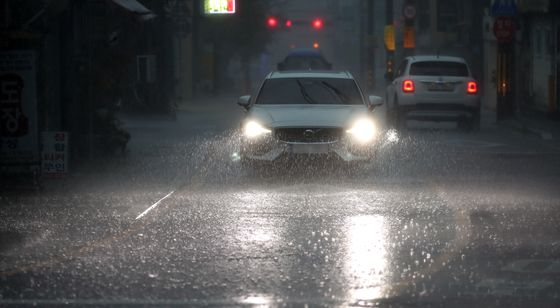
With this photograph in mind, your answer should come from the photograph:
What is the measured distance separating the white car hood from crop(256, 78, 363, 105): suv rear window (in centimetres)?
49

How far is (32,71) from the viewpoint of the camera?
50.7ft

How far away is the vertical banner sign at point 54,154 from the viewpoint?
52.8 ft

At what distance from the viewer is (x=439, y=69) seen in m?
30.2

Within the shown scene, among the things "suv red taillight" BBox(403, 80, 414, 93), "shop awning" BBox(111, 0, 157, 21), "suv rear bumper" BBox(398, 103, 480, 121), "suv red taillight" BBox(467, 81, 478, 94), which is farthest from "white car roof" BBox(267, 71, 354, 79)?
"suv red taillight" BBox(467, 81, 478, 94)

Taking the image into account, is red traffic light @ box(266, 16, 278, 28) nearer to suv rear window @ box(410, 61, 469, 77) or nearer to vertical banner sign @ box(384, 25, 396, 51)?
vertical banner sign @ box(384, 25, 396, 51)

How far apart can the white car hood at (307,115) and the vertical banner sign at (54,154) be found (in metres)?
2.89

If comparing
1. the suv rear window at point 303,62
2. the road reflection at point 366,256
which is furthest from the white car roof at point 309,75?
the suv rear window at point 303,62

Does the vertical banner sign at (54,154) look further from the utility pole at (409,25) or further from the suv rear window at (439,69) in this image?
→ the utility pole at (409,25)

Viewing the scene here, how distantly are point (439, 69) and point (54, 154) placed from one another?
1572 centimetres

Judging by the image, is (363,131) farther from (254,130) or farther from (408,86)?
(408,86)

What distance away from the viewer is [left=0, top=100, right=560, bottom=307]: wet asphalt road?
347 inches

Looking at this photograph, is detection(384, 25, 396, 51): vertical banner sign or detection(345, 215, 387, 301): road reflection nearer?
detection(345, 215, 387, 301): road reflection

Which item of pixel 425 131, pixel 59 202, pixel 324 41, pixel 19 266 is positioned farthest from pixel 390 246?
pixel 324 41

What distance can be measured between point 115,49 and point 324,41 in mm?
134844
